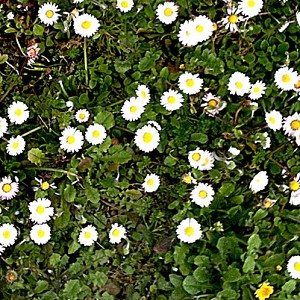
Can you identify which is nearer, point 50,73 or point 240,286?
point 240,286

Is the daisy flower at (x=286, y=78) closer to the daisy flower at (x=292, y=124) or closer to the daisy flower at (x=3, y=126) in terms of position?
the daisy flower at (x=292, y=124)

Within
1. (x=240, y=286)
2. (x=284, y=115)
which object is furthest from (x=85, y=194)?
(x=284, y=115)

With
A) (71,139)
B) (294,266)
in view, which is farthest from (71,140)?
(294,266)

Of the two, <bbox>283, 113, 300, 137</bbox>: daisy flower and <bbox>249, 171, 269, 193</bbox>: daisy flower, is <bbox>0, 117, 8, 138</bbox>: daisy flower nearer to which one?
<bbox>249, 171, 269, 193</bbox>: daisy flower

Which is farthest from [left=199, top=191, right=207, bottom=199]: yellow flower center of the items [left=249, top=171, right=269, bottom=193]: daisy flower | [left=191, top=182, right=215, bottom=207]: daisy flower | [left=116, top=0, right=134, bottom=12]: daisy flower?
[left=116, top=0, right=134, bottom=12]: daisy flower

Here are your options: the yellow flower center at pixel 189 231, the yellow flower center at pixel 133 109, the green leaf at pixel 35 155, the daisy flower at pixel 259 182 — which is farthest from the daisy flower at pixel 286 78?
the green leaf at pixel 35 155

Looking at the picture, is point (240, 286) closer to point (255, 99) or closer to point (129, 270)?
point (129, 270)
